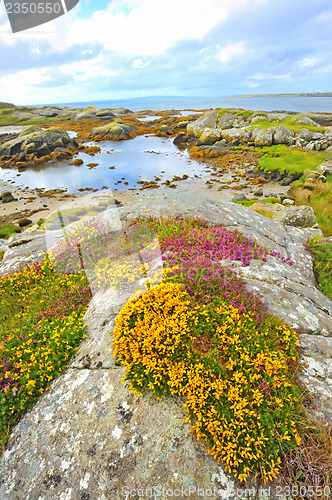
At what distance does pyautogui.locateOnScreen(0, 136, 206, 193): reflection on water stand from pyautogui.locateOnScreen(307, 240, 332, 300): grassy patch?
1207 inches

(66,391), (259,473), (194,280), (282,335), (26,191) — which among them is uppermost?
(194,280)

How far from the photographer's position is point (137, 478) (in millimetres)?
3404

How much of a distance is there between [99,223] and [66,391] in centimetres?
595

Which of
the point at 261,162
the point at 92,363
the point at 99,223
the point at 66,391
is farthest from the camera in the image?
the point at 261,162

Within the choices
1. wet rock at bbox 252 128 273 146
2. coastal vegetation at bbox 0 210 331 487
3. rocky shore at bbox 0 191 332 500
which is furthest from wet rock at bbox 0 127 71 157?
rocky shore at bbox 0 191 332 500

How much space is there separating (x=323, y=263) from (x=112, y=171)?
42.5 m

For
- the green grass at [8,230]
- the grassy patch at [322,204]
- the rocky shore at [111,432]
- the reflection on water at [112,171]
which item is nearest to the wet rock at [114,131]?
the reflection on water at [112,171]

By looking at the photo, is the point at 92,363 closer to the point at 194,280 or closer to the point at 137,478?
the point at 137,478

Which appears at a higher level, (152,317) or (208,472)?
(152,317)

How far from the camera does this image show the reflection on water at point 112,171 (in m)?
39.8

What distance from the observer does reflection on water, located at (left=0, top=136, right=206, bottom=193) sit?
39844 mm

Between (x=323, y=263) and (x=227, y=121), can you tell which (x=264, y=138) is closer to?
(x=227, y=121)

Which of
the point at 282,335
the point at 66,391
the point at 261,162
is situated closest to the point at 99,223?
the point at 66,391

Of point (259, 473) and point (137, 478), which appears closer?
point (259, 473)
